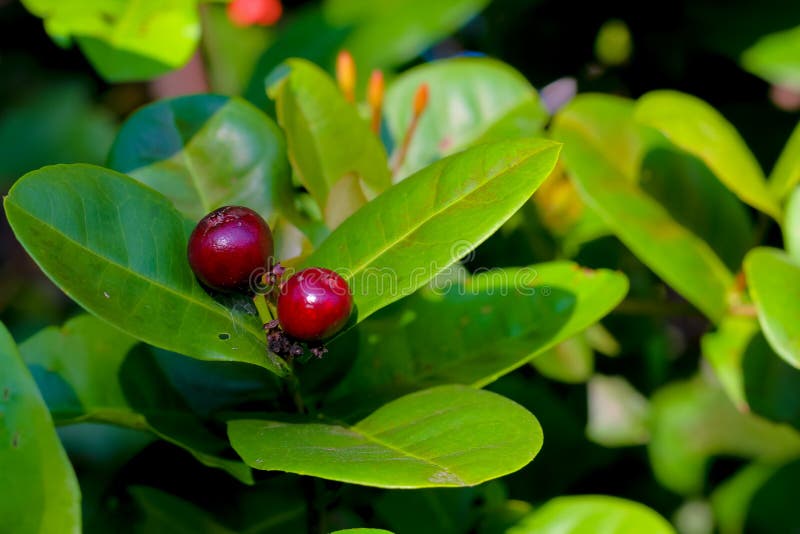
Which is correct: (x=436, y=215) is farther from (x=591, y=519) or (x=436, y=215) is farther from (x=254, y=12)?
(x=254, y=12)

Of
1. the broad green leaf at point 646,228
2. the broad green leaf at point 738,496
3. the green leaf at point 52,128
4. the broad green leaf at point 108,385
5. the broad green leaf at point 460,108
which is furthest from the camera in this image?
the green leaf at point 52,128

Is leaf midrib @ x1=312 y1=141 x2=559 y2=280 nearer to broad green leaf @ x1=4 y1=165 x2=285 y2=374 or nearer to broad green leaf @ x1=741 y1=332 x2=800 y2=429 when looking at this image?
broad green leaf @ x1=4 y1=165 x2=285 y2=374

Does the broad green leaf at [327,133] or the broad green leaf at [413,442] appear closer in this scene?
the broad green leaf at [413,442]

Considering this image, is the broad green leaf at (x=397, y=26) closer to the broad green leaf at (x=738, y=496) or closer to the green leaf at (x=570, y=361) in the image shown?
the green leaf at (x=570, y=361)

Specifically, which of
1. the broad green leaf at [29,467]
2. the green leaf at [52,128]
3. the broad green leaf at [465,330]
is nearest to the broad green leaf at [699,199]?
the broad green leaf at [465,330]

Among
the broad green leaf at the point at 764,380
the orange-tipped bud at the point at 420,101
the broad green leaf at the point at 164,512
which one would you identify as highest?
the orange-tipped bud at the point at 420,101

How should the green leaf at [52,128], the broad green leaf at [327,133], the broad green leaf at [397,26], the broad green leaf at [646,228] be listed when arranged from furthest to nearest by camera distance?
the green leaf at [52,128], the broad green leaf at [397,26], the broad green leaf at [646,228], the broad green leaf at [327,133]

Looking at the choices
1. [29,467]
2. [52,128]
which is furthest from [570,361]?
[52,128]
